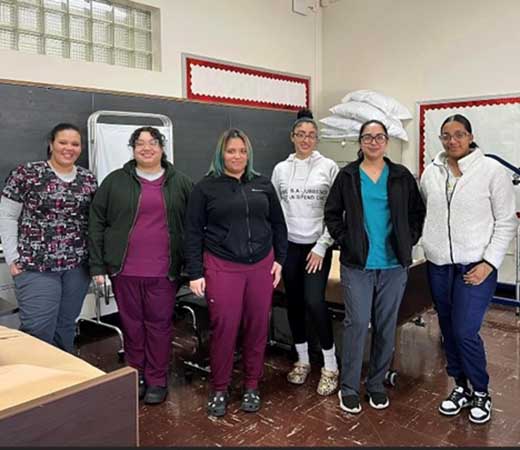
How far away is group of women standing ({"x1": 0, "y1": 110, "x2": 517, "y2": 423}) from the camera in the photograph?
7.63 feet

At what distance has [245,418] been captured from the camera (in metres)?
2.53

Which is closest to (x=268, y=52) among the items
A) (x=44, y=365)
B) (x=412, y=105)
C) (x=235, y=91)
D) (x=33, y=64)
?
(x=235, y=91)

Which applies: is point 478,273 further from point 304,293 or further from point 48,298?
point 48,298

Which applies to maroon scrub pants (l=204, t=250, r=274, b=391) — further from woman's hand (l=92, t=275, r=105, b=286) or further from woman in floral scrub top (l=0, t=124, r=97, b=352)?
woman in floral scrub top (l=0, t=124, r=97, b=352)

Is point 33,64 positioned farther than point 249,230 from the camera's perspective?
Yes

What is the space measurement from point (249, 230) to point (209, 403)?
926 millimetres

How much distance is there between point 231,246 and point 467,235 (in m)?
1.06

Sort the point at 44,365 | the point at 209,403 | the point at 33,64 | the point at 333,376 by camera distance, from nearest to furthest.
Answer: the point at 44,365, the point at 209,403, the point at 333,376, the point at 33,64

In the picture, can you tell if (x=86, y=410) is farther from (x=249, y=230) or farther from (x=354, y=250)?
(x=354, y=250)

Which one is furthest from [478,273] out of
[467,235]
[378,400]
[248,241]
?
[248,241]

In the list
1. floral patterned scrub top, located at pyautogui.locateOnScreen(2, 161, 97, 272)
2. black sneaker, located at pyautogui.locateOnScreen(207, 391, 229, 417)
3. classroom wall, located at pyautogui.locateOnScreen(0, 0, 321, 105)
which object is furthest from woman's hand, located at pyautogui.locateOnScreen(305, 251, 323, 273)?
classroom wall, located at pyautogui.locateOnScreen(0, 0, 321, 105)

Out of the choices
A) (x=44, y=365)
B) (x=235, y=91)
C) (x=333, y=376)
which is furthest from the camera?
(x=235, y=91)

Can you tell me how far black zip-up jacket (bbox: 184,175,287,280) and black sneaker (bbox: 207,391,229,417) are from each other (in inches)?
24.9

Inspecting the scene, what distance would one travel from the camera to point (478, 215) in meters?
2.26
